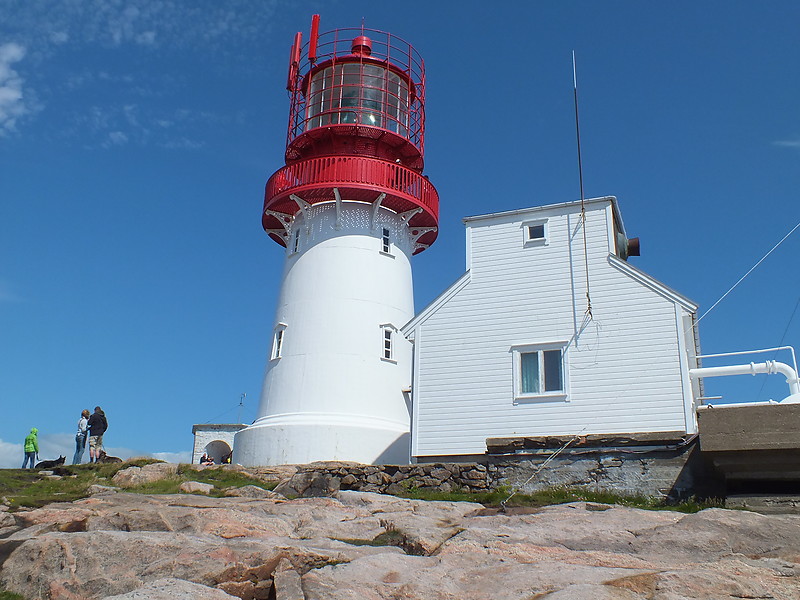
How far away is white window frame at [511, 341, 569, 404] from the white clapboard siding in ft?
0.24

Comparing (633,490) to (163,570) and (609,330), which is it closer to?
(609,330)

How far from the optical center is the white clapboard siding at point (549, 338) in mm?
17062

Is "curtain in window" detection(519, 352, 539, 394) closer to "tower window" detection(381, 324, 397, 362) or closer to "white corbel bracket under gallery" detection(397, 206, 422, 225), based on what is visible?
"tower window" detection(381, 324, 397, 362)

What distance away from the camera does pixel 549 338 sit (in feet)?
59.6

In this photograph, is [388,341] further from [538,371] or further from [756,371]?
[756,371]

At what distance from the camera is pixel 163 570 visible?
326 inches

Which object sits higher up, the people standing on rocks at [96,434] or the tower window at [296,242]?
the tower window at [296,242]

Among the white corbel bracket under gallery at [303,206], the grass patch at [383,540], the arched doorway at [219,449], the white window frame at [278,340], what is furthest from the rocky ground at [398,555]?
the arched doorway at [219,449]

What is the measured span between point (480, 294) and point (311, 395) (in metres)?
6.60

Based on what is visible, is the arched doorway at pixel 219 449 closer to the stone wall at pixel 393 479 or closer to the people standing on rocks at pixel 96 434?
the people standing on rocks at pixel 96 434

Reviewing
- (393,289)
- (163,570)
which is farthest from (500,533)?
(393,289)

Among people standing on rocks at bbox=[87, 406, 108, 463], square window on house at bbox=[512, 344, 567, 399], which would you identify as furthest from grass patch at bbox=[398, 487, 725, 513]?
people standing on rocks at bbox=[87, 406, 108, 463]

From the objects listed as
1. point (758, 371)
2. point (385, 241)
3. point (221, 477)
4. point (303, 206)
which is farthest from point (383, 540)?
point (303, 206)

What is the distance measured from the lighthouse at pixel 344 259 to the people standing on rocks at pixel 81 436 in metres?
4.49
